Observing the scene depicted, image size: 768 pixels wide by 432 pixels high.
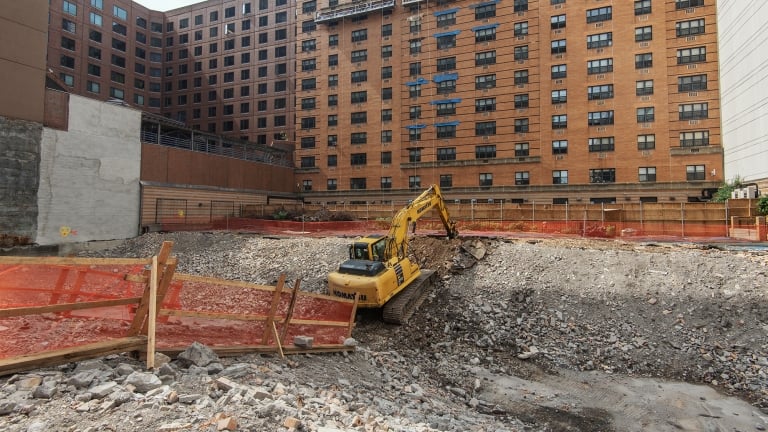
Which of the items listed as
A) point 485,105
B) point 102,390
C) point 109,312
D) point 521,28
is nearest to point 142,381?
point 102,390

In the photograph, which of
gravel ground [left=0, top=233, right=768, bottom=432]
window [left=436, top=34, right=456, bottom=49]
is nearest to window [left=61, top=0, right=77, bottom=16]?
window [left=436, top=34, right=456, bottom=49]

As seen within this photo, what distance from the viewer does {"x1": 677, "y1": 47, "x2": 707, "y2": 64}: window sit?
132ft

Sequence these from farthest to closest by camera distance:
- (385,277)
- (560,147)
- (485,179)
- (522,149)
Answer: (485,179)
(522,149)
(560,147)
(385,277)

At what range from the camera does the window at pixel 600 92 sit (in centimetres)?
4325

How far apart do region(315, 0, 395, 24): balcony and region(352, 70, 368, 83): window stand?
24.3 ft

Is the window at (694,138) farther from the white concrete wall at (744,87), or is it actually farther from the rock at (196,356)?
the rock at (196,356)

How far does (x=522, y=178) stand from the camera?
46.3 meters

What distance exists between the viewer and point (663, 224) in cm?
2927

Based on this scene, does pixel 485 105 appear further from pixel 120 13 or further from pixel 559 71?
pixel 120 13

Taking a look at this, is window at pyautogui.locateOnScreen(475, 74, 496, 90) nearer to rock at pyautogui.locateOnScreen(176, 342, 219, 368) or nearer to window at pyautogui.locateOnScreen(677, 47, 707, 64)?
window at pyautogui.locateOnScreen(677, 47, 707, 64)

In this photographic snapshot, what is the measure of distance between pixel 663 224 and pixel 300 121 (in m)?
44.3

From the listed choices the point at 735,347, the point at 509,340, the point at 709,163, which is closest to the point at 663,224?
the point at 709,163

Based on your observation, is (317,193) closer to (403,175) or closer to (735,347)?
(403,175)

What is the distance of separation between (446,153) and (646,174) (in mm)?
20807
